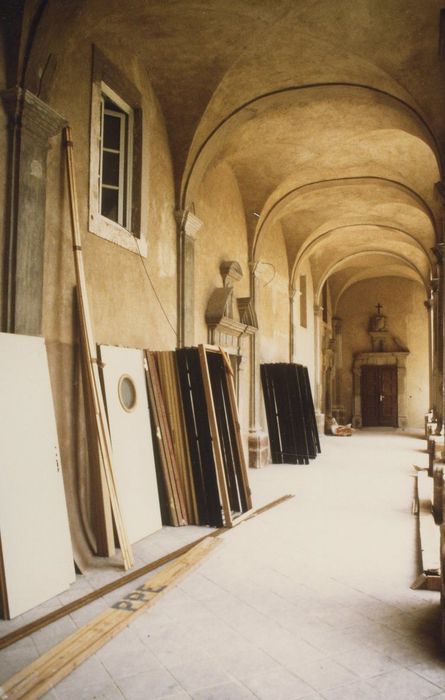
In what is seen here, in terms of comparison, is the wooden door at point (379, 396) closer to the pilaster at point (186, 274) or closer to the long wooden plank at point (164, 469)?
the pilaster at point (186, 274)

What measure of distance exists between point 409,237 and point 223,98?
8.92 m

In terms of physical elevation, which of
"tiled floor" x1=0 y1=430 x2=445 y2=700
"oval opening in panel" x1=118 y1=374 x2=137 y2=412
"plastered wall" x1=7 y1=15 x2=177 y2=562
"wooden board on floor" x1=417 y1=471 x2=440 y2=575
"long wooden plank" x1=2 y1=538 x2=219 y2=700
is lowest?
"tiled floor" x1=0 y1=430 x2=445 y2=700

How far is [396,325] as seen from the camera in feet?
70.9

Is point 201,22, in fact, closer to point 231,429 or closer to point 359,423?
point 231,429

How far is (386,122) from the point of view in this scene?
7762 mm

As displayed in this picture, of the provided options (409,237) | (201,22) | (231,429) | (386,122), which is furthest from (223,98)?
(409,237)

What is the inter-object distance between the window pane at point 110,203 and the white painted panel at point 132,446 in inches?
68.9

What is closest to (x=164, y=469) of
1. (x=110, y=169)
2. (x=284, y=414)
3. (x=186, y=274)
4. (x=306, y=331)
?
(x=186, y=274)

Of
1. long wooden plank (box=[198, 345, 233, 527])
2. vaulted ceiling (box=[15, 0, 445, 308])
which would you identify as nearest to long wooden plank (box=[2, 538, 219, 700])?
long wooden plank (box=[198, 345, 233, 527])

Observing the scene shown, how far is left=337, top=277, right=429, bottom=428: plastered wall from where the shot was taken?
2106 centimetres

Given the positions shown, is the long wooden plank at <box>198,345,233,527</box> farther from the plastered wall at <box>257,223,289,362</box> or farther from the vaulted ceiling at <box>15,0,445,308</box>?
the plastered wall at <box>257,223,289,362</box>

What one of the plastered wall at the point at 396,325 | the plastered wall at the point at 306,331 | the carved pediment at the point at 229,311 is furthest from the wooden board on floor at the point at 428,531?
the plastered wall at the point at 396,325

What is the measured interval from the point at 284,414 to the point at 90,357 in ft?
22.2

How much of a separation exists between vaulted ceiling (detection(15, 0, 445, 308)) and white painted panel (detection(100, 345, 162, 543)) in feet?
8.69
